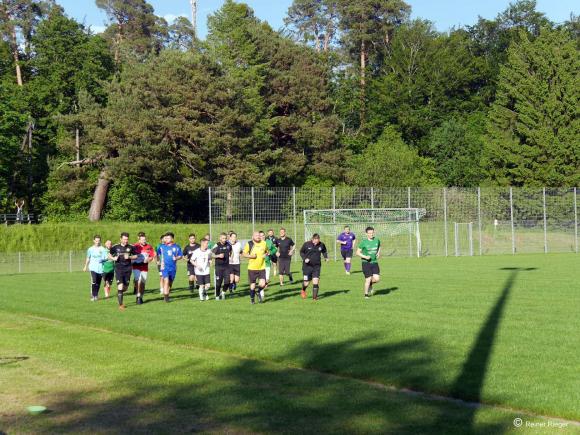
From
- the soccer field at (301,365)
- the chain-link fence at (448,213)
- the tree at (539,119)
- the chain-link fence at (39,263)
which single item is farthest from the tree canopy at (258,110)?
the soccer field at (301,365)

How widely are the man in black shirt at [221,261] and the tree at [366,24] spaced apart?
58.2m

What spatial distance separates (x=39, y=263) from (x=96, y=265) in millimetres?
20986

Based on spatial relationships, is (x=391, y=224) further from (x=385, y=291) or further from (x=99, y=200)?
(x=99, y=200)

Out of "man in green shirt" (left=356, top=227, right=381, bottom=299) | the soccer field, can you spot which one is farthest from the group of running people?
the soccer field

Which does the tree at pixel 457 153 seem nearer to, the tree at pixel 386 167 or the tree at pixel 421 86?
the tree at pixel 421 86

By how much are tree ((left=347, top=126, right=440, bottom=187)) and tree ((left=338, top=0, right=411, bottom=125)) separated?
1110 centimetres

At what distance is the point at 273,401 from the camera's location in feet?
29.5

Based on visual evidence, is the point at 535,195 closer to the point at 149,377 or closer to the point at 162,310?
the point at 162,310

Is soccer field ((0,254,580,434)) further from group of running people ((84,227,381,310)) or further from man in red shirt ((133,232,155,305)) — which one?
man in red shirt ((133,232,155,305))

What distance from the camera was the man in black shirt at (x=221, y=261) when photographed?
21.3 m

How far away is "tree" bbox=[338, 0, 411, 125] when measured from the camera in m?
80.0

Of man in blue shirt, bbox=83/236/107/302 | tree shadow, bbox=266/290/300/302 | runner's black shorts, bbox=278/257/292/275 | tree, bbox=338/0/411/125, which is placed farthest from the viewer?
tree, bbox=338/0/411/125

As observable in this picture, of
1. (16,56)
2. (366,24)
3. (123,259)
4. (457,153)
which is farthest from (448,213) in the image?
(16,56)

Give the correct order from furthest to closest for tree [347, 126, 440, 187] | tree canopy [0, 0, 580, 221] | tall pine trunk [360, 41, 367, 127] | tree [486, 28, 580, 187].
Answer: tall pine trunk [360, 41, 367, 127], tree [486, 28, 580, 187], tree [347, 126, 440, 187], tree canopy [0, 0, 580, 221]
